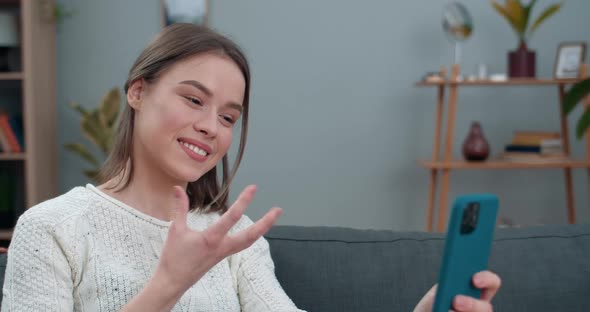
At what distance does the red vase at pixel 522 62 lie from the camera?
3.43 metres

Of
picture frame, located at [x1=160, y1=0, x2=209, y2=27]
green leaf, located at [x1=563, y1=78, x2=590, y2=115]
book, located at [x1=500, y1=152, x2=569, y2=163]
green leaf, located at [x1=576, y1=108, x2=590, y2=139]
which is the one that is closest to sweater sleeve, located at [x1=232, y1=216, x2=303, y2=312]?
green leaf, located at [x1=576, y1=108, x2=590, y2=139]

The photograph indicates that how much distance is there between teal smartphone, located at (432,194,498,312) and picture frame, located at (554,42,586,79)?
9.18 feet

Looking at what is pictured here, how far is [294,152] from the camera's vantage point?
3855 mm

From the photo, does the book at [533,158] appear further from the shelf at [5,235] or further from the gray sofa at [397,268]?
the shelf at [5,235]

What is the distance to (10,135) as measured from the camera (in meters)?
3.50

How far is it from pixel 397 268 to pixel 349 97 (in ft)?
7.79

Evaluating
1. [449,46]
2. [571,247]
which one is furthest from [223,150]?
[449,46]

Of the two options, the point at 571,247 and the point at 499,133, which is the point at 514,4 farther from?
the point at 571,247

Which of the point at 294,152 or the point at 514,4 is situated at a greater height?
the point at 514,4

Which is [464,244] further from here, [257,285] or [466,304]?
[257,285]

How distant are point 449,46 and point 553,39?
557 mm

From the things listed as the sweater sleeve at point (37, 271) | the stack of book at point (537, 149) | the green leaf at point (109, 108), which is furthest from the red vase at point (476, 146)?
the sweater sleeve at point (37, 271)

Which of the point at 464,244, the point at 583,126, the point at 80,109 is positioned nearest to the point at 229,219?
the point at 464,244

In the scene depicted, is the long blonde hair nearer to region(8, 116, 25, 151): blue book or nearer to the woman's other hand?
the woman's other hand
